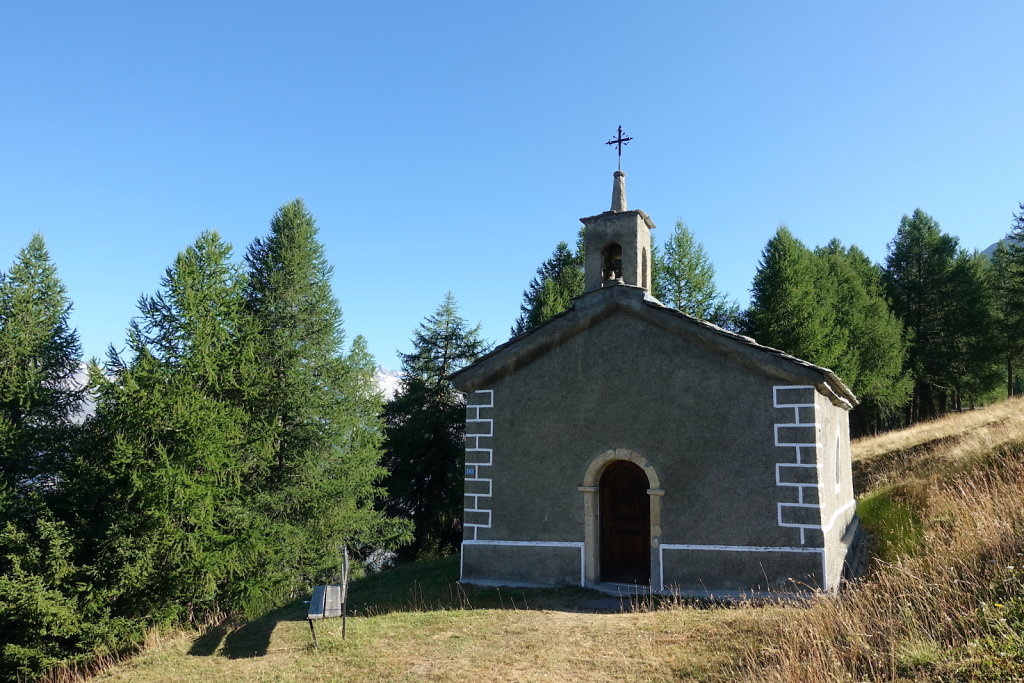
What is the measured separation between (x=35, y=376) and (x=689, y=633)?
18577 millimetres

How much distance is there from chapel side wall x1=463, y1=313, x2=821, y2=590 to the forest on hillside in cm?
829

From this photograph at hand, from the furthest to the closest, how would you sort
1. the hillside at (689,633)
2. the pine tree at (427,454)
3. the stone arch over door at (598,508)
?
1. the pine tree at (427,454)
2. the stone arch over door at (598,508)
3. the hillside at (689,633)

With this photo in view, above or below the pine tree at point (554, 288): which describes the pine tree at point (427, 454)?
below

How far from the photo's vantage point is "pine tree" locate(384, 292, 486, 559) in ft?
88.6

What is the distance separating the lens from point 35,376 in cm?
1725

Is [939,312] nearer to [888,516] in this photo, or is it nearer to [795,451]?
[888,516]

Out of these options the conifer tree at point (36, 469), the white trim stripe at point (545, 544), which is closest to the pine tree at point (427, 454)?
the conifer tree at point (36, 469)

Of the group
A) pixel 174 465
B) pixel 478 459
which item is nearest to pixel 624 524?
pixel 478 459

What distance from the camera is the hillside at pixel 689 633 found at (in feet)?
18.5

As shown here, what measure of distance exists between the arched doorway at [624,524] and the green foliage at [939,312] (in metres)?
31.8

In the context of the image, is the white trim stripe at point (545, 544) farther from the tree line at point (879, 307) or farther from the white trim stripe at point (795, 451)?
the tree line at point (879, 307)

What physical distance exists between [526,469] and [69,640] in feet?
37.5

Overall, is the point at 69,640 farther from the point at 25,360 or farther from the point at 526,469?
the point at 526,469

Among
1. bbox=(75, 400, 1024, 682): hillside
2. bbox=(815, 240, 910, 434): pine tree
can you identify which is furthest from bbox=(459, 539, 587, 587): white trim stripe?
bbox=(815, 240, 910, 434): pine tree
